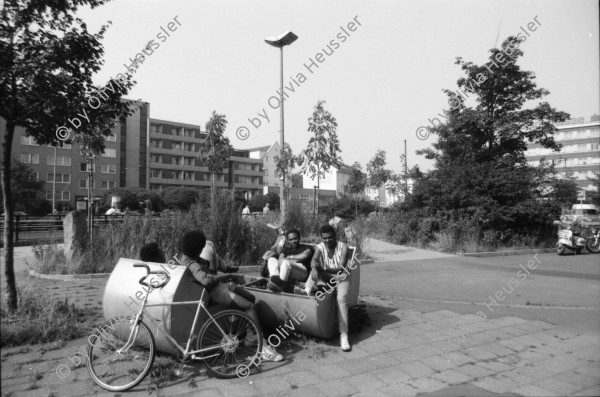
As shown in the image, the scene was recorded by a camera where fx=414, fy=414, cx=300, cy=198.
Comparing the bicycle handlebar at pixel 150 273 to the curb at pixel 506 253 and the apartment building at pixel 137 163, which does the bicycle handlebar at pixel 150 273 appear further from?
the apartment building at pixel 137 163

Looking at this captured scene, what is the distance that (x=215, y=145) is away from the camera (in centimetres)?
4962

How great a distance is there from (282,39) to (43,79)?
12.5 metres

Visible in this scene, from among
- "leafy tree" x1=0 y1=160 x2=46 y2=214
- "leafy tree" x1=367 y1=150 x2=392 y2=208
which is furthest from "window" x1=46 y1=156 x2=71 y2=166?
"leafy tree" x1=367 y1=150 x2=392 y2=208

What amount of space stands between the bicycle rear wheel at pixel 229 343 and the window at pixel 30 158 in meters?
71.7

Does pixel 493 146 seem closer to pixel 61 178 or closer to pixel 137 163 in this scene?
pixel 61 178

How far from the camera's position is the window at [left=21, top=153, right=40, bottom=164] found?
6303 cm

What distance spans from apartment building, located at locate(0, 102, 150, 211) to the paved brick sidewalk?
5964 centimetres

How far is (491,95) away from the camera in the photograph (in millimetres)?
18969

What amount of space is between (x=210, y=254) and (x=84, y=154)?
18.1 meters

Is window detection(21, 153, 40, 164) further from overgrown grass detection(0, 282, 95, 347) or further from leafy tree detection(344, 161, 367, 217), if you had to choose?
overgrown grass detection(0, 282, 95, 347)

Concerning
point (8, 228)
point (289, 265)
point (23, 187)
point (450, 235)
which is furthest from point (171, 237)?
point (23, 187)

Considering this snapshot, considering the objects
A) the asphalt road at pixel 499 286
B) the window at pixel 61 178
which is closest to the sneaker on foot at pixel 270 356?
the asphalt road at pixel 499 286

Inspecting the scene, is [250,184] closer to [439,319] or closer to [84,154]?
[84,154]

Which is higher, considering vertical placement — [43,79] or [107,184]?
[107,184]
